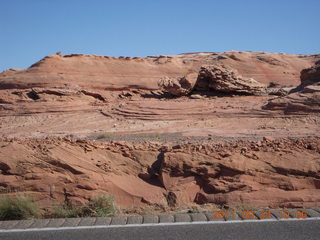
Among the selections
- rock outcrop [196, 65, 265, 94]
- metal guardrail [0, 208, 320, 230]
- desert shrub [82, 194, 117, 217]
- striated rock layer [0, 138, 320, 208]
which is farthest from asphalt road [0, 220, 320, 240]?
rock outcrop [196, 65, 265, 94]

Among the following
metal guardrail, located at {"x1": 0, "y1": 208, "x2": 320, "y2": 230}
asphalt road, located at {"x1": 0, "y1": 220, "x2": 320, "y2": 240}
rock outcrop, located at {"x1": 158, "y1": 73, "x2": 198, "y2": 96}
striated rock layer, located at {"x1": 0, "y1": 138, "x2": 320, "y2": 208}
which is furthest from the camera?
rock outcrop, located at {"x1": 158, "y1": 73, "x2": 198, "y2": 96}

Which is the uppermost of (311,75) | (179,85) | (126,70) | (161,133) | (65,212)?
(126,70)

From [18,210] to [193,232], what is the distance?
2.02 metres

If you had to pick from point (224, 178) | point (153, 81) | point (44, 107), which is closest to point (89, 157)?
point (224, 178)

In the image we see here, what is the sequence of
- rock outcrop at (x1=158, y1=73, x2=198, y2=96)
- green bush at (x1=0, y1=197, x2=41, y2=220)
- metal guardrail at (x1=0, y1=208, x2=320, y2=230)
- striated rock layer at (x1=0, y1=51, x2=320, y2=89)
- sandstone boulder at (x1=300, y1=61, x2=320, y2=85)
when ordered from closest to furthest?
metal guardrail at (x1=0, y1=208, x2=320, y2=230)
green bush at (x1=0, y1=197, x2=41, y2=220)
sandstone boulder at (x1=300, y1=61, x2=320, y2=85)
rock outcrop at (x1=158, y1=73, x2=198, y2=96)
striated rock layer at (x1=0, y1=51, x2=320, y2=89)

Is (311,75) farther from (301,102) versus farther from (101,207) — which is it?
(101,207)

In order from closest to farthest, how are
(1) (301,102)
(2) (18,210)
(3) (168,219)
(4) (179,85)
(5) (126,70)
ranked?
1. (3) (168,219)
2. (2) (18,210)
3. (1) (301,102)
4. (4) (179,85)
5. (5) (126,70)

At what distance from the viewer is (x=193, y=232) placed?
11.0 ft

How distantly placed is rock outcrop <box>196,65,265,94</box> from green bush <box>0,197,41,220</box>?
639 inches

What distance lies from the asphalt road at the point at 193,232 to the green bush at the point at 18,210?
523mm

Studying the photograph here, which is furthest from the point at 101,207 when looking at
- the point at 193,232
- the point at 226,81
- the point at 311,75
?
the point at 226,81

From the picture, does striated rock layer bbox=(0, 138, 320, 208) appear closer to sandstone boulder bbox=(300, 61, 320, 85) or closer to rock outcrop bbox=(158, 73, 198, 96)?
sandstone boulder bbox=(300, 61, 320, 85)

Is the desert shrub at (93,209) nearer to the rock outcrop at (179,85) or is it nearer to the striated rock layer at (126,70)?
the rock outcrop at (179,85)

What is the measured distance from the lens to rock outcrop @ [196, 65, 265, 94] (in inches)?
763
